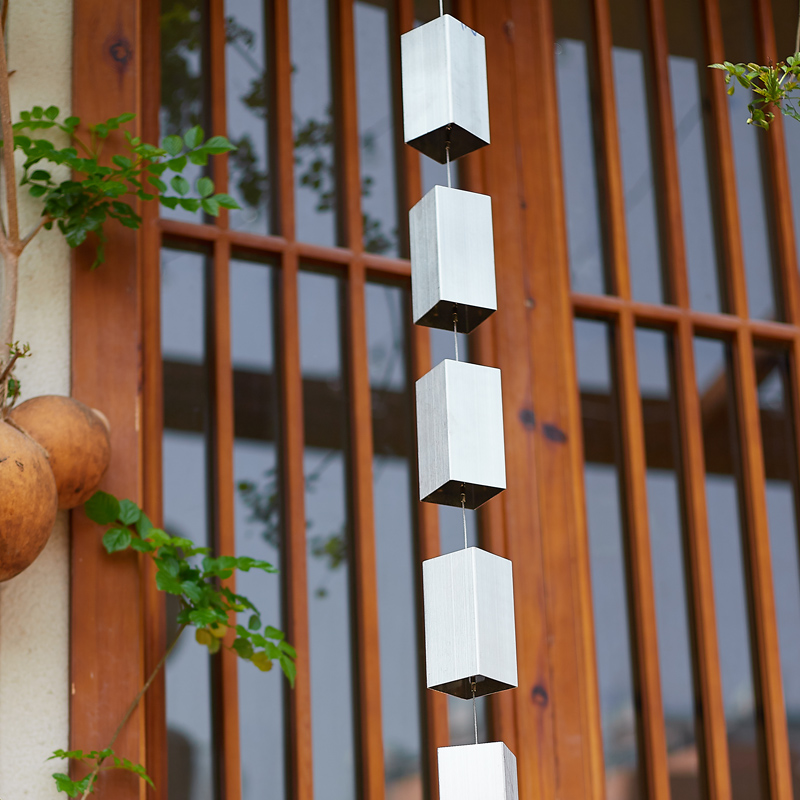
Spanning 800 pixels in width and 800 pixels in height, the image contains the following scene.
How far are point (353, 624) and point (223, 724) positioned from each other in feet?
1.01

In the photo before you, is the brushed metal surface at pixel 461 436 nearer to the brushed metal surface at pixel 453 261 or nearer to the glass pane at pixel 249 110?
the brushed metal surface at pixel 453 261

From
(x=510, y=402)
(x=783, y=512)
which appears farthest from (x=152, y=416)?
(x=783, y=512)

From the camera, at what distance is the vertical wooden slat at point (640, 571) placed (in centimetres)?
231

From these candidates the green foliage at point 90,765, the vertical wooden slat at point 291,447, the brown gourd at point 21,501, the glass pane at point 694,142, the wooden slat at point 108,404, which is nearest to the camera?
the brown gourd at point 21,501

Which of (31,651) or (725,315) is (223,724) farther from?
(725,315)

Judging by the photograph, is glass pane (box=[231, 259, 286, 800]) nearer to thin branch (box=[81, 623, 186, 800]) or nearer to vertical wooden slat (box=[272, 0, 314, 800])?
vertical wooden slat (box=[272, 0, 314, 800])

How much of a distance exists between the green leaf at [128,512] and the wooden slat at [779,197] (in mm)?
1599

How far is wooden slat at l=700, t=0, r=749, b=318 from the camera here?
269cm

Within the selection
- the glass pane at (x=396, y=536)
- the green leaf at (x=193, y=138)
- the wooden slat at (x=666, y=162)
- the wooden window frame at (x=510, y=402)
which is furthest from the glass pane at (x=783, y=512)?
Answer: the green leaf at (x=193, y=138)

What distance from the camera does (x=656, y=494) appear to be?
2.52 metres

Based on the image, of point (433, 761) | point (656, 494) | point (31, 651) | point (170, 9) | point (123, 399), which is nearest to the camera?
point (31, 651)

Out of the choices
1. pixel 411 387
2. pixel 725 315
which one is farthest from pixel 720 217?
pixel 411 387

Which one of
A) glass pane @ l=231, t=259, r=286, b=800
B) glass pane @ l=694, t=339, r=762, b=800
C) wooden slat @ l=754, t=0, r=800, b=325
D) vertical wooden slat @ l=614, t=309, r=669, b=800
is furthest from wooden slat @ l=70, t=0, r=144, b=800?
wooden slat @ l=754, t=0, r=800, b=325

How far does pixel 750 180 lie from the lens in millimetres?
2824
